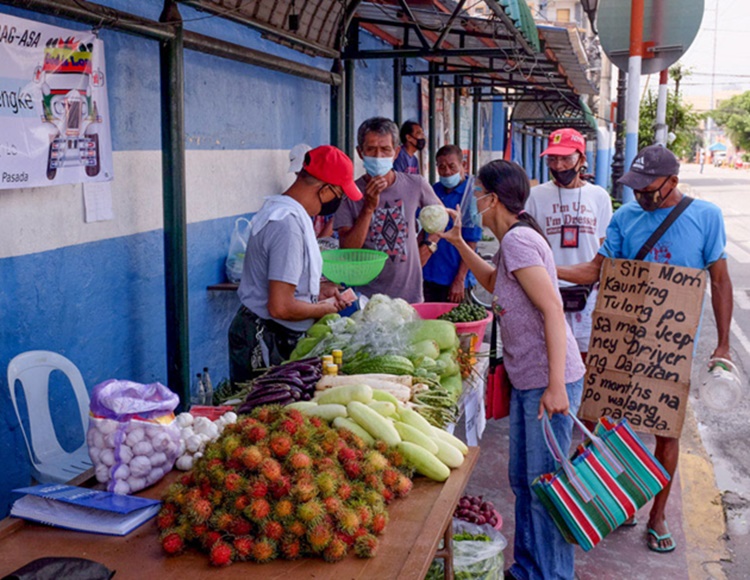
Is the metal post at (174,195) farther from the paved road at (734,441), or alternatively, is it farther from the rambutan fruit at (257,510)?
the paved road at (734,441)

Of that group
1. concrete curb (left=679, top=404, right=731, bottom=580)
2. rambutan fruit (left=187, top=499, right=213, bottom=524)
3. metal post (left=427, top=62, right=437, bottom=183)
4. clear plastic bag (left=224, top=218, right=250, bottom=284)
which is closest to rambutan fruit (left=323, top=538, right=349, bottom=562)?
Answer: rambutan fruit (left=187, top=499, right=213, bottom=524)

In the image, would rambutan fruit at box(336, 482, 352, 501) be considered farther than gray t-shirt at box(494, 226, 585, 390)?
No

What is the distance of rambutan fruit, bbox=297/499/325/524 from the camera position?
2.29m

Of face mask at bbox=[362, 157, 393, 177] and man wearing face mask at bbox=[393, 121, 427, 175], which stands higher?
man wearing face mask at bbox=[393, 121, 427, 175]

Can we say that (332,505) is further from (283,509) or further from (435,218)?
(435,218)

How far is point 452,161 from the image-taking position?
6.80 metres

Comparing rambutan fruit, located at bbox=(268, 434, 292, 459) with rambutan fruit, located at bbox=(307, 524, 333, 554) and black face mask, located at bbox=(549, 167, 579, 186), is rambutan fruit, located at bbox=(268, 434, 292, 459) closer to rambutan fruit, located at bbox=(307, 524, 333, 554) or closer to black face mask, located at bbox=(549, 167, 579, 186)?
rambutan fruit, located at bbox=(307, 524, 333, 554)

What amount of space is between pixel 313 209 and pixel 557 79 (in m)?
10.4

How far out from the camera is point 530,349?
3.72 m

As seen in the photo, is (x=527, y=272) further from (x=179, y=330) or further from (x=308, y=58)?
(x=308, y=58)

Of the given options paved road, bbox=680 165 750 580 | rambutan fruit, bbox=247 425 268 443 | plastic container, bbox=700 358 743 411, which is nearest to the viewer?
rambutan fruit, bbox=247 425 268 443

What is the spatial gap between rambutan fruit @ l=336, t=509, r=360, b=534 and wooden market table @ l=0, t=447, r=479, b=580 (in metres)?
0.08

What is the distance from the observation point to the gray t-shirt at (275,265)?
3.95 meters

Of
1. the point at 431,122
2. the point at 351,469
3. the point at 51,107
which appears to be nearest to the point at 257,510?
the point at 351,469
